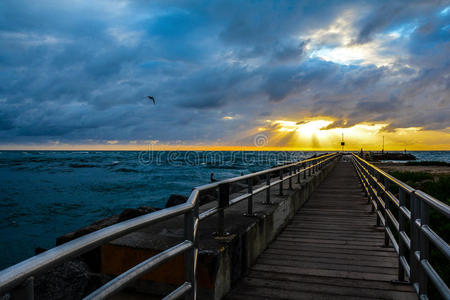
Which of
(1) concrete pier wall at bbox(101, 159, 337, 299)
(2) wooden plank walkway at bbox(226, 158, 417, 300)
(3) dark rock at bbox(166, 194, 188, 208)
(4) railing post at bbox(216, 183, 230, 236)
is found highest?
(4) railing post at bbox(216, 183, 230, 236)

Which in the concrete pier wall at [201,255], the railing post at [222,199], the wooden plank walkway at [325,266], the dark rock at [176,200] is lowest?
the dark rock at [176,200]

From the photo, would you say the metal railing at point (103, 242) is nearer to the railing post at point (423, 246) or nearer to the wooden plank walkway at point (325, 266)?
the wooden plank walkway at point (325, 266)

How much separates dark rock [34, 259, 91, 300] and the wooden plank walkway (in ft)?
8.20

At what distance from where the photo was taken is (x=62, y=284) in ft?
14.9

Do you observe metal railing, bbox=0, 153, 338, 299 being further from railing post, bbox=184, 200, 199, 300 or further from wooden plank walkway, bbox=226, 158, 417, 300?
wooden plank walkway, bbox=226, 158, 417, 300

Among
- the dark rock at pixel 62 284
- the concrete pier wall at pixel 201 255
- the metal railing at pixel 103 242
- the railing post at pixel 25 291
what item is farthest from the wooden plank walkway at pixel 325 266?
the railing post at pixel 25 291

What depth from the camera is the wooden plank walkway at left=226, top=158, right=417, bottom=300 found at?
3.68 metres

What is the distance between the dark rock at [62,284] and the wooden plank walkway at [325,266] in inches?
98.5

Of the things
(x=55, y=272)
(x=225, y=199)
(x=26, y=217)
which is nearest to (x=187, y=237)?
(x=225, y=199)

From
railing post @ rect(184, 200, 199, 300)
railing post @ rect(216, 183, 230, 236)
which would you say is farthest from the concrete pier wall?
railing post @ rect(184, 200, 199, 300)

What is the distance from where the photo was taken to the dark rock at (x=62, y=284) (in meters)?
4.47

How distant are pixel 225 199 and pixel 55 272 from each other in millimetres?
2926

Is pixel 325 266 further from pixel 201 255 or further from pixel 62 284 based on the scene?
pixel 62 284

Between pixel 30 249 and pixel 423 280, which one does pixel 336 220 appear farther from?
pixel 30 249
